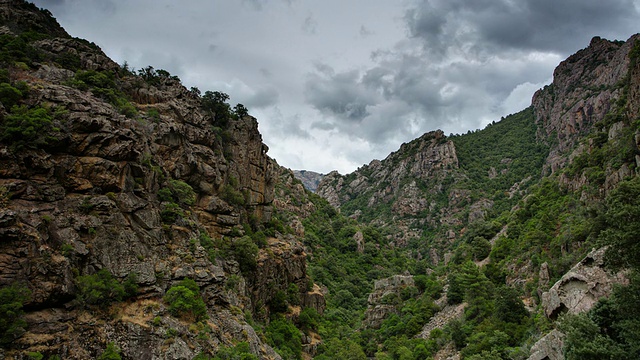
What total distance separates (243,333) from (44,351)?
1400 cm

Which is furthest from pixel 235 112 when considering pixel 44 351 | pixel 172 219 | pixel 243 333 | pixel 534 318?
pixel 534 318

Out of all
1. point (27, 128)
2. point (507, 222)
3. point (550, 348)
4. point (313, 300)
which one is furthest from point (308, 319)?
point (507, 222)

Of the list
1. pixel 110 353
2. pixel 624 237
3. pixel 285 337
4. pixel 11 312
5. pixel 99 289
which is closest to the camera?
pixel 624 237

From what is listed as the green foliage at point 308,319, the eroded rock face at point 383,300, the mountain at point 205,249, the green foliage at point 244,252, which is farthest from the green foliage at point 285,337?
the eroded rock face at point 383,300

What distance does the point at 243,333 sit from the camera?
2969 centimetres

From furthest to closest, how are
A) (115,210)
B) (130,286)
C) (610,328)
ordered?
(115,210)
(130,286)
(610,328)

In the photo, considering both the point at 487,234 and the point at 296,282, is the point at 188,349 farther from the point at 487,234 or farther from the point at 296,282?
the point at 487,234

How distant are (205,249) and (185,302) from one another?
8518 millimetres

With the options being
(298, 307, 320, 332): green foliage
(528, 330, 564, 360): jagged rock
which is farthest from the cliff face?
(528, 330, 564, 360): jagged rock

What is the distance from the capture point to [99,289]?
74.7 ft

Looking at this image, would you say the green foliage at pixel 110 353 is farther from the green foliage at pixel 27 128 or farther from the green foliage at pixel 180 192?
the green foliage at pixel 180 192

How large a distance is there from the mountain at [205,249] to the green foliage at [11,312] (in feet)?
0.25

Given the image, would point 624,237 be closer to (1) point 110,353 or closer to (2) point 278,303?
(1) point 110,353

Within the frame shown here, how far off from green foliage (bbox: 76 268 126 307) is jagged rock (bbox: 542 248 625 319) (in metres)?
28.9
